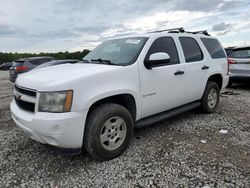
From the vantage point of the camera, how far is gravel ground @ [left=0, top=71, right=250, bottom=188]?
2621 mm

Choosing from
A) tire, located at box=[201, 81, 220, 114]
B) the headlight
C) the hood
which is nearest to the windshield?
the hood

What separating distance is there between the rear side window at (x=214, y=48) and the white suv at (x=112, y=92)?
0.98 ft

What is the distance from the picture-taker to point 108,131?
303 cm

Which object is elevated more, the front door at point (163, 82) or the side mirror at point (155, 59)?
the side mirror at point (155, 59)

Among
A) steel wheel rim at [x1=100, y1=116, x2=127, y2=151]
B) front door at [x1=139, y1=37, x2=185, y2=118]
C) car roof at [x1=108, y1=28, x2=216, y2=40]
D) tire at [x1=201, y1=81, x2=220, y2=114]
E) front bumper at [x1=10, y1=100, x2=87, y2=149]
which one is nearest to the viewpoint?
front bumper at [x1=10, y1=100, x2=87, y2=149]

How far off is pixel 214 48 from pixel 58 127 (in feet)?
13.8

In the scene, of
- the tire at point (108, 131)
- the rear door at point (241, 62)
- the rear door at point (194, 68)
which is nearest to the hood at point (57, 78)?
the tire at point (108, 131)

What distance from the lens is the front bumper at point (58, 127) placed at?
2535mm

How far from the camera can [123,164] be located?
2.99 metres

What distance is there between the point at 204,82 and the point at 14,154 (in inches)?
155

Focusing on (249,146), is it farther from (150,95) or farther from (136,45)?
(136,45)

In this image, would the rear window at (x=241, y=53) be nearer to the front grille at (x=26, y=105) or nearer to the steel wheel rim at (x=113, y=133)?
the steel wheel rim at (x=113, y=133)

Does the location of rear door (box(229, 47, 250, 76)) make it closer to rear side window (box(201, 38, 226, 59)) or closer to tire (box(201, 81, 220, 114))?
rear side window (box(201, 38, 226, 59))

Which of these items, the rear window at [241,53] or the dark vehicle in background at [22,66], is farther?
the dark vehicle in background at [22,66]
